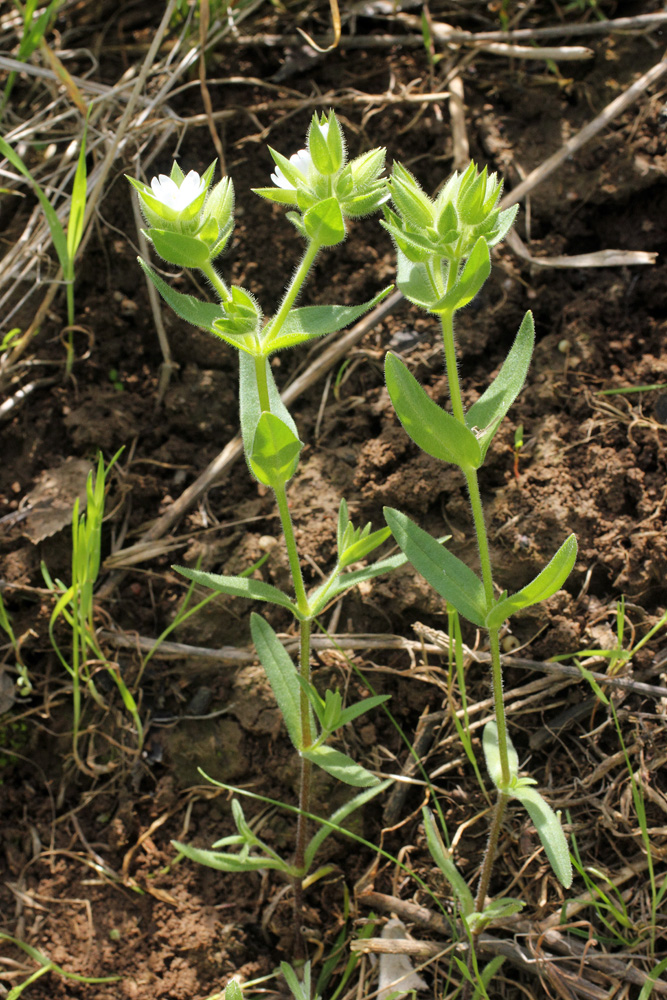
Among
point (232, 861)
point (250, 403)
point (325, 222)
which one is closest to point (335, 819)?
point (232, 861)

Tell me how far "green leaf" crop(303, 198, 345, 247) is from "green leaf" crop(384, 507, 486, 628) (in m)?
0.62

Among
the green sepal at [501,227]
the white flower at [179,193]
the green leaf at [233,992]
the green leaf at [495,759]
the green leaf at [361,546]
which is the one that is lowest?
the green leaf at [495,759]

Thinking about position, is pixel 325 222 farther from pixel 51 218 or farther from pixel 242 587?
pixel 51 218

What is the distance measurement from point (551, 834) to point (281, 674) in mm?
766

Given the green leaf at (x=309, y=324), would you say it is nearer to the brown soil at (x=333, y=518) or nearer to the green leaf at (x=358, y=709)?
the brown soil at (x=333, y=518)

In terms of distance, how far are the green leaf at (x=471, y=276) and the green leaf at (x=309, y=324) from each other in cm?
20

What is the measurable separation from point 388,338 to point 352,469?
1.59 ft

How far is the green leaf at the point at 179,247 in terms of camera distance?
1707mm

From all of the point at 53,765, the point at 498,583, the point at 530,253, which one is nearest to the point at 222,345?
the point at 530,253

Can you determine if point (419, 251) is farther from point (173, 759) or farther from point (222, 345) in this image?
point (173, 759)

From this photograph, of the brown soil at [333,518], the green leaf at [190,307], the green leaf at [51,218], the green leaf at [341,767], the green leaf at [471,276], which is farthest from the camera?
the green leaf at [51,218]

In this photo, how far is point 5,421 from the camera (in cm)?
284

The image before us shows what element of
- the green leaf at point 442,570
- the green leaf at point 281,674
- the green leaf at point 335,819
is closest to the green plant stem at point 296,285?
the green leaf at point 442,570

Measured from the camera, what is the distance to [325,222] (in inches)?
67.9
